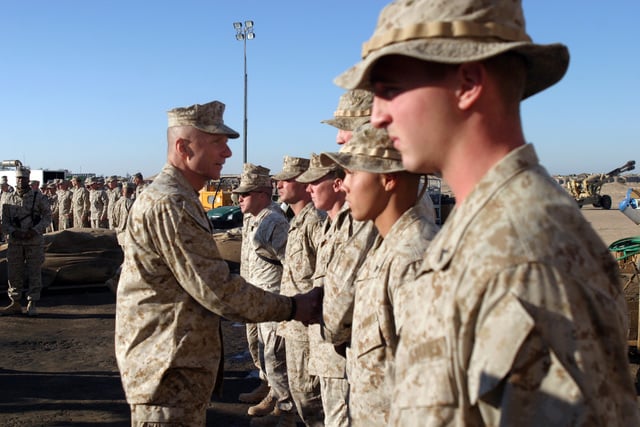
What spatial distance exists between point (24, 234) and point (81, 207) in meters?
13.1

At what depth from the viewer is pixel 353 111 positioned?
3822 mm

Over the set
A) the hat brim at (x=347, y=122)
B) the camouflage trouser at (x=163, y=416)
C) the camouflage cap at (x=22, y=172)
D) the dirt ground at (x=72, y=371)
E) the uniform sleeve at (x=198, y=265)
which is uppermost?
the hat brim at (x=347, y=122)

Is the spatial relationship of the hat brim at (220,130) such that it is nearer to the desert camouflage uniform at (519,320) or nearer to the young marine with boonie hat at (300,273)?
the young marine with boonie hat at (300,273)

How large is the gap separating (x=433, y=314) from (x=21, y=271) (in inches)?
413

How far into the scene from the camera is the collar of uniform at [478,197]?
1199 millimetres

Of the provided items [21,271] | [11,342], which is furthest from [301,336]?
[21,271]

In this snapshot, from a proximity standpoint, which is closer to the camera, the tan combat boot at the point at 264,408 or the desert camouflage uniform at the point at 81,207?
the tan combat boot at the point at 264,408

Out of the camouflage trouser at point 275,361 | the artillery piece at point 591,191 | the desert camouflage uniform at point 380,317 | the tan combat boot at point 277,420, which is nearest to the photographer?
the desert camouflage uniform at point 380,317

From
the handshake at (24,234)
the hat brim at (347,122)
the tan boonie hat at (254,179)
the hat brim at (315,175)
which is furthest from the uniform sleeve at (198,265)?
the handshake at (24,234)

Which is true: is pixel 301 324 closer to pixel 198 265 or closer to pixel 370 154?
pixel 198 265

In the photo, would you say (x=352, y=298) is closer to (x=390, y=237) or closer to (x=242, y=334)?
(x=390, y=237)

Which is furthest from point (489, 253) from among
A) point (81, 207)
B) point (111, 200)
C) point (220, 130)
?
point (81, 207)

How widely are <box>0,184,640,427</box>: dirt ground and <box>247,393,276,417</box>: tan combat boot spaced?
0.32ft

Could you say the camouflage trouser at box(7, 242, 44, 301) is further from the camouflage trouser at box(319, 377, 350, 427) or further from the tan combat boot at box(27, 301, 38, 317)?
the camouflage trouser at box(319, 377, 350, 427)
